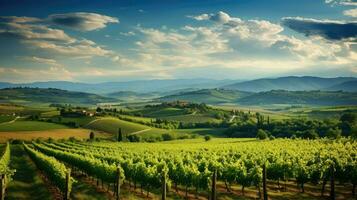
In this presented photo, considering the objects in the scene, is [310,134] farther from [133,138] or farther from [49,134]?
[49,134]

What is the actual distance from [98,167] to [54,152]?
35.0m

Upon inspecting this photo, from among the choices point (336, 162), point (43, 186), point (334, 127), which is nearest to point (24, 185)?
Answer: point (43, 186)

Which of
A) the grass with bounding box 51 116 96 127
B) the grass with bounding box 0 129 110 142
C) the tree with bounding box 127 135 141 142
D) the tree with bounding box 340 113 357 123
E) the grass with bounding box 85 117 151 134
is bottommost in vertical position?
the tree with bounding box 127 135 141 142

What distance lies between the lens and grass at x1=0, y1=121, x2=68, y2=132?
146 m

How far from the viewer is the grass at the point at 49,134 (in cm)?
13207

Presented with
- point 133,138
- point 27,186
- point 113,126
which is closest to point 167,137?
point 133,138

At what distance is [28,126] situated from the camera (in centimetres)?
15150

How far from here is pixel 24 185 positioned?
4834cm

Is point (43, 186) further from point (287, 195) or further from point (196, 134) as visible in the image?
point (196, 134)

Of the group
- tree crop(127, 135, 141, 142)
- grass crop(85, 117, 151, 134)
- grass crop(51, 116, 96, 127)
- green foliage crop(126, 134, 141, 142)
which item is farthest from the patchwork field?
grass crop(51, 116, 96, 127)

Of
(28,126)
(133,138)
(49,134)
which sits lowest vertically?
(133,138)

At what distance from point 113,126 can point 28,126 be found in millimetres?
31708

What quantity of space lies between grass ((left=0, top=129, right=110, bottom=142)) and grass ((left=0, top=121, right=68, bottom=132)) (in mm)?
5600

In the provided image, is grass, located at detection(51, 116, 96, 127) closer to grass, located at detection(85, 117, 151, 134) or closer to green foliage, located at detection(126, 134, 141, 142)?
grass, located at detection(85, 117, 151, 134)
